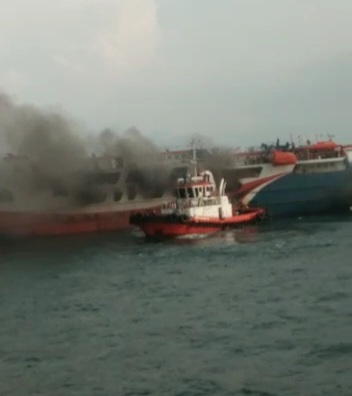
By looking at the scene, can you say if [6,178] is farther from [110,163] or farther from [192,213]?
[192,213]

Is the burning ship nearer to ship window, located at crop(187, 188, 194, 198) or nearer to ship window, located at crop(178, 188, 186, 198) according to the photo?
ship window, located at crop(178, 188, 186, 198)

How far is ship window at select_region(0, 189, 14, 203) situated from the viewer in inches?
2024

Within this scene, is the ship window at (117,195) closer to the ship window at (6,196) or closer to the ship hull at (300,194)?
the ship window at (6,196)

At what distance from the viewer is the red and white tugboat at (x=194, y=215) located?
1684 inches

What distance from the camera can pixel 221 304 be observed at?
2416 centimetres

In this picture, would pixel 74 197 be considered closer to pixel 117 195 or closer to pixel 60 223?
pixel 60 223

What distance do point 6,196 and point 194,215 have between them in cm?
1341

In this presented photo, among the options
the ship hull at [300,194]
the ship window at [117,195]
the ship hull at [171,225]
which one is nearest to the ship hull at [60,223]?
the ship window at [117,195]

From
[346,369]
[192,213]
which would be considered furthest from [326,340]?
[192,213]

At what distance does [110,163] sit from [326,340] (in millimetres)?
39419

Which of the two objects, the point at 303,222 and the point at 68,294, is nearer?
the point at 68,294

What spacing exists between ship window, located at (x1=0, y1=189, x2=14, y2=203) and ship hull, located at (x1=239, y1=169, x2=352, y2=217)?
1479 cm

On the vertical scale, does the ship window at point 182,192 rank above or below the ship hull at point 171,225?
above

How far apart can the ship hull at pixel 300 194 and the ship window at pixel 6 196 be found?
1479 cm
